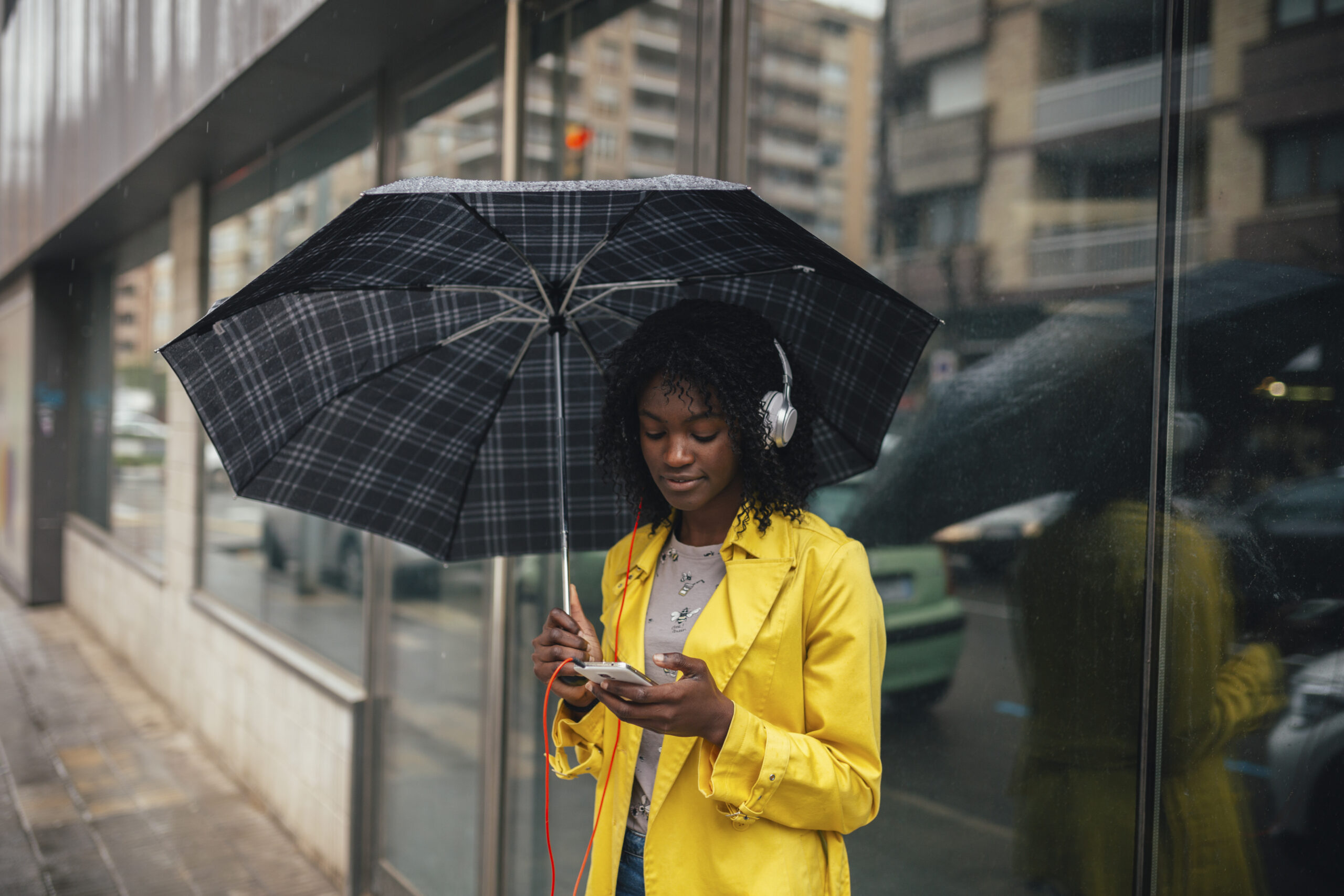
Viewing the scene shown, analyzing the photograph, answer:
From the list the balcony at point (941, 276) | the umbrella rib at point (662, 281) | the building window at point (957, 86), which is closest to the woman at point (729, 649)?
the umbrella rib at point (662, 281)

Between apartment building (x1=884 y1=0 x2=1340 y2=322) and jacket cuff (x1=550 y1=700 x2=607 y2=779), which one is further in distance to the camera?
jacket cuff (x1=550 y1=700 x2=607 y2=779)

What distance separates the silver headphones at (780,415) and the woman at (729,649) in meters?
0.02

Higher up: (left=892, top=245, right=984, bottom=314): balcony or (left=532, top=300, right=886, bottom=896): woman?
(left=892, top=245, right=984, bottom=314): balcony

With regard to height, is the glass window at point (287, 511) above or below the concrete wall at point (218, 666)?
above

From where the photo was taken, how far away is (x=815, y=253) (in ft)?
5.57

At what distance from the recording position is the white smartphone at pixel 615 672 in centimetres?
151

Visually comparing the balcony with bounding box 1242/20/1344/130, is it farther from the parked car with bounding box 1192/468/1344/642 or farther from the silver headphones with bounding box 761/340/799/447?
the silver headphones with bounding box 761/340/799/447

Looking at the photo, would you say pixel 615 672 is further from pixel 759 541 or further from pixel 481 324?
pixel 481 324

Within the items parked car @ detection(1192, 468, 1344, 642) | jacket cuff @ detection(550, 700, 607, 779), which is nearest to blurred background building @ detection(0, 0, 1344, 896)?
parked car @ detection(1192, 468, 1344, 642)

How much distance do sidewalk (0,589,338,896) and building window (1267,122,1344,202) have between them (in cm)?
482

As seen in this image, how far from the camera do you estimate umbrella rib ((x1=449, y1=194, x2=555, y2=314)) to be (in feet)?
5.47

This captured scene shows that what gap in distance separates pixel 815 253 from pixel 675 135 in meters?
1.77

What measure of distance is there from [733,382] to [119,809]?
18.0 ft

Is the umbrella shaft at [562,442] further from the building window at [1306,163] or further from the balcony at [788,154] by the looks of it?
the building window at [1306,163]
